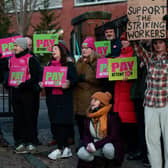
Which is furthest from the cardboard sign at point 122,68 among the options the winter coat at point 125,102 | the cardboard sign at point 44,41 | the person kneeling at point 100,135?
the cardboard sign at point 44,41

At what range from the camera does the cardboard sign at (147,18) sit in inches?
225

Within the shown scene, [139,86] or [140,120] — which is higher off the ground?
[139,86]

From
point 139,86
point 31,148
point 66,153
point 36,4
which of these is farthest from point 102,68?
point 36,4

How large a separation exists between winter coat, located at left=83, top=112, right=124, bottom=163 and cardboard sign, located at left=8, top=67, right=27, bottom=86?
1.73 m

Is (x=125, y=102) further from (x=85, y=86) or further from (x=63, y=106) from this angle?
(x=63, y=106)

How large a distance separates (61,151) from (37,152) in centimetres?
68

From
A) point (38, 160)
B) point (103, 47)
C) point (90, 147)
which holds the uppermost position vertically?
point (103, 47)

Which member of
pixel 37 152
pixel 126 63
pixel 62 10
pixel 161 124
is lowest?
pixel 37 152

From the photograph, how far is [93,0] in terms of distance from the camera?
22266mm

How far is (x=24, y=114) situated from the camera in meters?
7.66

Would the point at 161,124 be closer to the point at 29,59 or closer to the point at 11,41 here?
the point at 29,59

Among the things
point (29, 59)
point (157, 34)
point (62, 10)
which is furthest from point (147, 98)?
point (62, 10)

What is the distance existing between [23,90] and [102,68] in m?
1.56

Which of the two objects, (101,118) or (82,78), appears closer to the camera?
(101,118)
